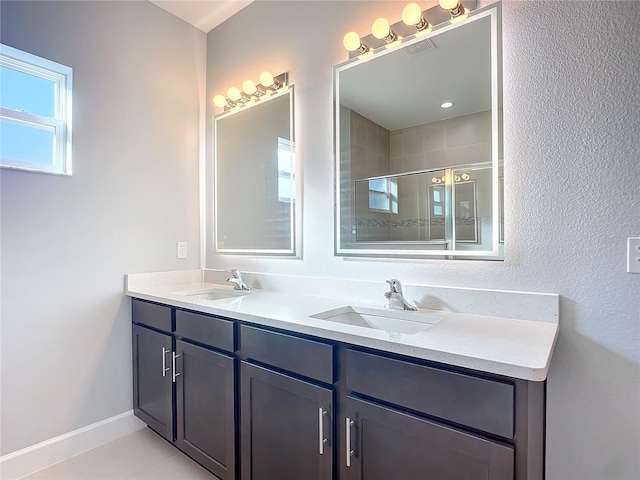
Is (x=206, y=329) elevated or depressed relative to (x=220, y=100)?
depressed

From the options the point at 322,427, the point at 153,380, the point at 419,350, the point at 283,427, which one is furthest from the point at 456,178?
the point at 153,380

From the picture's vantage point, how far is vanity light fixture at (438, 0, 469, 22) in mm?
1410

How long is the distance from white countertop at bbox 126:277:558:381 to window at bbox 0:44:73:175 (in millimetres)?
A: 1049

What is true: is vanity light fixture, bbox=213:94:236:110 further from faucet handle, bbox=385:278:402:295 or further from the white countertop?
faucet handle, bbox=385:278:402:295

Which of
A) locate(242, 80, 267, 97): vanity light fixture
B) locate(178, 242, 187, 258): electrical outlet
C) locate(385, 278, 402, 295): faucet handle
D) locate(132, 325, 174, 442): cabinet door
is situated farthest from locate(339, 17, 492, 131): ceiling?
locate(132, 325, 174, 442): cabinet door

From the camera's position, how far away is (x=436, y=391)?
37.4 inches

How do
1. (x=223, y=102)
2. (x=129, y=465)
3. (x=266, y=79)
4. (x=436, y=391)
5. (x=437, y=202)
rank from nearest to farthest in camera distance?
(x=436, y=391)
(x=437, y=202)
(x=129, y=465)
(x=266, y=79)
(x=223, y=102)

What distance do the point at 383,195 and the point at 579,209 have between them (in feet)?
2.48

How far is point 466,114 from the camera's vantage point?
1.44 meters

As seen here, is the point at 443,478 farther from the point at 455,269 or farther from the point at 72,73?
the point at 72,73

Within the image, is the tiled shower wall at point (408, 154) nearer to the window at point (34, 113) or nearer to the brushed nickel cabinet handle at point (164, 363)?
the brushed nickel cabinet handle at point (164, 363)

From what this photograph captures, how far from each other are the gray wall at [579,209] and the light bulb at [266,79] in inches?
48.0

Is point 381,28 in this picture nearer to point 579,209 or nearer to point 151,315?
point 579,209

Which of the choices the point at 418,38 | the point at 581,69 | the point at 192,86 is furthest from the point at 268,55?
the point at 581,69
